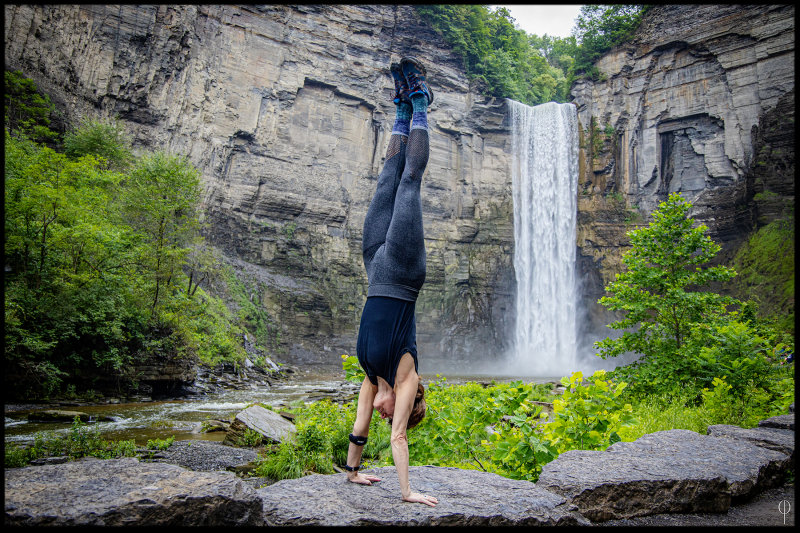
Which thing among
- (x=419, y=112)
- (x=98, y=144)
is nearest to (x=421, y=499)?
(x=419, y=112)

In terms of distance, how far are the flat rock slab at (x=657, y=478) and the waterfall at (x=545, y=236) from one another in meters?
28.1

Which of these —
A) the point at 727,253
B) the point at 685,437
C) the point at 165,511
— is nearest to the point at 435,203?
the point at 727,253

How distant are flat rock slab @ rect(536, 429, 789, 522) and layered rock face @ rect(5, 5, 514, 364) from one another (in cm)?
2670

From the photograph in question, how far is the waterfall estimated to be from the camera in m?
33.3

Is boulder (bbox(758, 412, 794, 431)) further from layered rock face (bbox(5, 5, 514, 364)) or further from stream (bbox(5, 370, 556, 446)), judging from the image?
layered rock face (bbox(5, 5, 514, 364))

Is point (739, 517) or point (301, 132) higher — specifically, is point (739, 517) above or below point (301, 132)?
below

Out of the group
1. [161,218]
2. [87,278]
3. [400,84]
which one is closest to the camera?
[400,84]

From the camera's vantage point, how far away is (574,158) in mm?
36188

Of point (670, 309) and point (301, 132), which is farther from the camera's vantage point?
point (301, 132)

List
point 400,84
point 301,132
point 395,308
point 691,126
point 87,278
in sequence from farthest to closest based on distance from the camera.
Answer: point 691,126 → point 301,132 → point 87,278 → point 400,84 → point 395,308

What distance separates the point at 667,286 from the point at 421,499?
7847mm

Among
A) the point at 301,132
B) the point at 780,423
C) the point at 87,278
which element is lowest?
the point at 780,423

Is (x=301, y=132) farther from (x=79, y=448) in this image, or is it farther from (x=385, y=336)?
(x=385, y=336)

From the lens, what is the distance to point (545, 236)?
34.7 m
